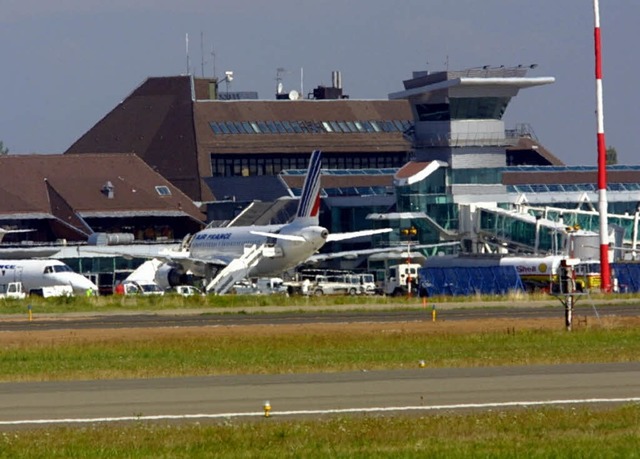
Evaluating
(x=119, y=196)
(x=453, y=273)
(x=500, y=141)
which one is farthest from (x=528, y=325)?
(x=119, y=196)

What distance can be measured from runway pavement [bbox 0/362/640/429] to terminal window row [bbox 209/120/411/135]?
361ft

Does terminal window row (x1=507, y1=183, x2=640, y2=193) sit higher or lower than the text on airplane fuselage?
higher

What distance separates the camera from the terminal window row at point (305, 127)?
5536 inches

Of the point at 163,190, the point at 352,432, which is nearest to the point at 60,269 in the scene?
the point at 163,190

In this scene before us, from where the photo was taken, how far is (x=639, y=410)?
2300 cm

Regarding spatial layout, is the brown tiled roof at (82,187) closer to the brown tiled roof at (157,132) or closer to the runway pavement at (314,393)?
the brown tiled roof at (157,132)

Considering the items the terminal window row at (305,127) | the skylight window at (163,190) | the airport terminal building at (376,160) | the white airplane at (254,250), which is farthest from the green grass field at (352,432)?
the terminal window row at (305,127)

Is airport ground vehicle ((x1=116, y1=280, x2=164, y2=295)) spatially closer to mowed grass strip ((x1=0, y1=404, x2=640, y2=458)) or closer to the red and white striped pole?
the red and white striped pole

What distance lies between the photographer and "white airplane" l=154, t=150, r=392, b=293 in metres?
88.6

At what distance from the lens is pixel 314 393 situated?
27375mm

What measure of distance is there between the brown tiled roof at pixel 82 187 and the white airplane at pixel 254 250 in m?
32.2

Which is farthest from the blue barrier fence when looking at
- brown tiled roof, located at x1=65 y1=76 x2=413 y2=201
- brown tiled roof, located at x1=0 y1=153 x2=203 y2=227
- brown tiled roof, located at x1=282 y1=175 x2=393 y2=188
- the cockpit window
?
brown tiled roof, located at x1=65 y1=76 x2=413 y2=201

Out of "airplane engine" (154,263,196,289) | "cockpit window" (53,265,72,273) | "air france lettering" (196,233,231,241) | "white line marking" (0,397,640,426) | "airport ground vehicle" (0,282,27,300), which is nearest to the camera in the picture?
"white line marking" (0,397,640,426)

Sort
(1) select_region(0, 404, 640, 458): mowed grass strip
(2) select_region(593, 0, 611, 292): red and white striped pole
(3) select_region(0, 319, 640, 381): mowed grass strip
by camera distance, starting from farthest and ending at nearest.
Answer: (2) select_region(593, 0, 611, 292): red and white striped pole → (3) select_region(0, 319, 640, 381): mowed grass strip → (1) select_region(0, 404, 640, 458): mowed grass strip
